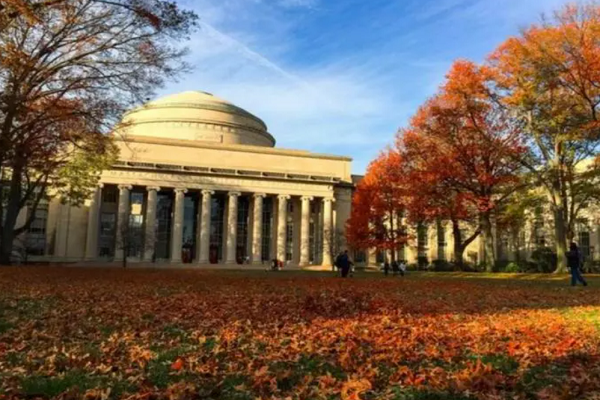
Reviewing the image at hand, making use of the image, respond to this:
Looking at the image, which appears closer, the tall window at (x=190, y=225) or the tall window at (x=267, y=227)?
the tall window at (x=190, y=225)

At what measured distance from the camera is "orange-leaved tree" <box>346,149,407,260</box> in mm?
45375

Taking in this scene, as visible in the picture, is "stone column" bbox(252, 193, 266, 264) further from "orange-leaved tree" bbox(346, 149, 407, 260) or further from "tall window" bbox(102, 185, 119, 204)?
"tall window" bbox(102, 185, 119, 204)

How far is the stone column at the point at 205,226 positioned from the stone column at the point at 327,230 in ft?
46.9

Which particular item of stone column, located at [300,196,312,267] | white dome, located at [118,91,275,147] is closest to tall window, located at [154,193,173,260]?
white dome, located at [118,91,275,147]

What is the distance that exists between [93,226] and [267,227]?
2177cm

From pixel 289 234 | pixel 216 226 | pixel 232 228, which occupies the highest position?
pixel 216 226

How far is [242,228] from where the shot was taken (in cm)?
6881

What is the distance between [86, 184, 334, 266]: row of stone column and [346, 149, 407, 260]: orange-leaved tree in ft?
28.8

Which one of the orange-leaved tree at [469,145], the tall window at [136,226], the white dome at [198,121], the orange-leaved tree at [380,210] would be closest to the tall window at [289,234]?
the white dome at [198,121]

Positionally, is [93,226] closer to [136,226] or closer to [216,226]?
[136,226]

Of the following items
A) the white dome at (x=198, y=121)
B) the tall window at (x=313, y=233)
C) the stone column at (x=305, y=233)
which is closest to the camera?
the stone column at (x=305, y=233)

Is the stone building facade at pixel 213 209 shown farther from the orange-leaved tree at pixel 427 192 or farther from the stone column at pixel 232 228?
the orange-leaved tree at pixel 427 192

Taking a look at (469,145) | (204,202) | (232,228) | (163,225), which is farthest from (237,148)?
(469,145)

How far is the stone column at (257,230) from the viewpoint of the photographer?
211 feet
